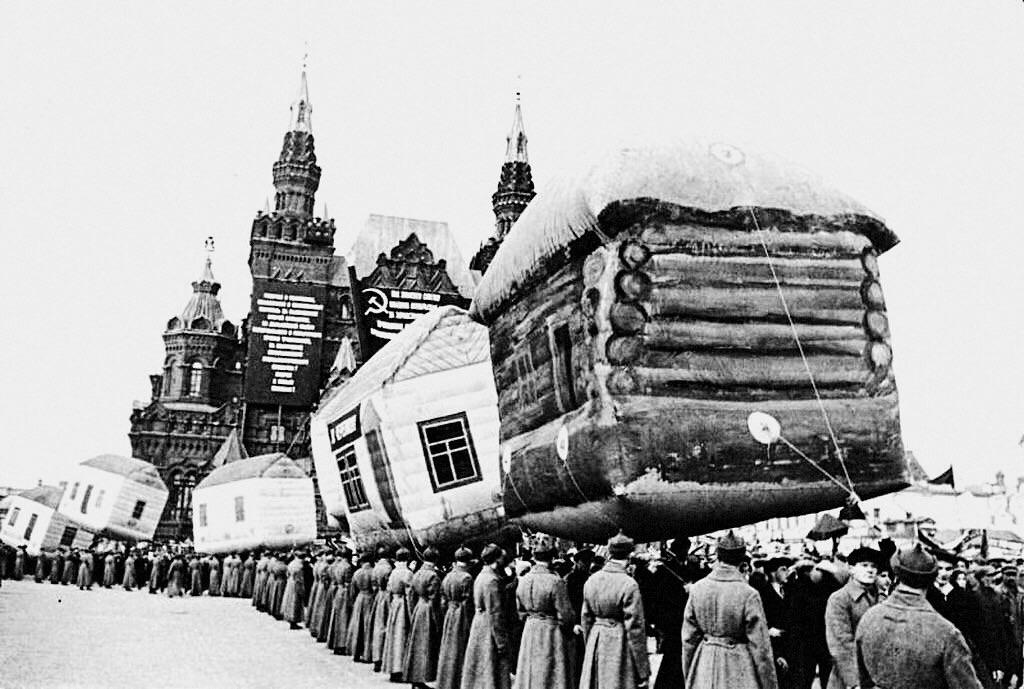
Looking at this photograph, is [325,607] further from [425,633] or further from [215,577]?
[215,577]

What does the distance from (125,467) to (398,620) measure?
24990 mm

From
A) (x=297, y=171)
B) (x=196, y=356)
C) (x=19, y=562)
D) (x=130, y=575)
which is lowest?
(x=130, y=575)

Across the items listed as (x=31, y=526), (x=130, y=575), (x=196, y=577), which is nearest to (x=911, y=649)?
(x=196, y=577)

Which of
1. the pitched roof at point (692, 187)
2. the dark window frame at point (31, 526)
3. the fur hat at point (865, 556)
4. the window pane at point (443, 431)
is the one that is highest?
the dark window frame at point (31, 526)

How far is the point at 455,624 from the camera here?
32.3 ft

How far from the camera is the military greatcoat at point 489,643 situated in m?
8.86

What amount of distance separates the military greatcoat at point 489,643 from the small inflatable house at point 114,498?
27.0 m

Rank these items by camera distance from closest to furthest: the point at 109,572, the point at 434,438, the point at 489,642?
1. the point at 489,642
2. the point at 434,438
3. the point at 109,572

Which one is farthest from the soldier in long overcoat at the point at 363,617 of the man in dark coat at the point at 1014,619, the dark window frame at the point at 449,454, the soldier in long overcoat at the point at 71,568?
the soldier in long overcoat at the point at 71,568

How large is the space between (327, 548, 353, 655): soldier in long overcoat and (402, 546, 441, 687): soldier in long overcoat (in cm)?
383

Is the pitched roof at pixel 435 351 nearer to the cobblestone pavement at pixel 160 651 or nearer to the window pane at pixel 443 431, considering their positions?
the window pane at pixel 443 431

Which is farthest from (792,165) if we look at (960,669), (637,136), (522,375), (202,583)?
(202,583)

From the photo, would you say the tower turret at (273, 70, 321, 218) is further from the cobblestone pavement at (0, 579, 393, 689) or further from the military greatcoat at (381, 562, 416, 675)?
the military greatcoat at (381, 562, 416, 675)

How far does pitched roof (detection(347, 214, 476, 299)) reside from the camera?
6731 centimetres
